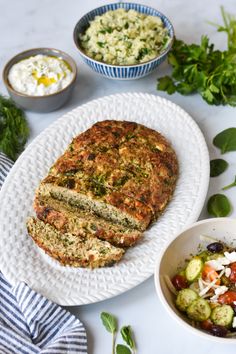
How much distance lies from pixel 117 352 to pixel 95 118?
8.40 feet

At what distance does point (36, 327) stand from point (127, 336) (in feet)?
2.28

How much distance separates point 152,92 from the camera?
629 centimetres

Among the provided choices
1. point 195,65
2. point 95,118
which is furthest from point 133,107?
point 195,65

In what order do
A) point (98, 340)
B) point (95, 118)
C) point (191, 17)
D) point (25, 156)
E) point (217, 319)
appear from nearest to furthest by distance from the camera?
point (217, 319) → point (98, 340) → point (25, 156) → point (95, 118) → point (191, 17)

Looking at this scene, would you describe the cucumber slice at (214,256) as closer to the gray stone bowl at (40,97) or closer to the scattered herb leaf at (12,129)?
the scattered herb leaf at (12,129)

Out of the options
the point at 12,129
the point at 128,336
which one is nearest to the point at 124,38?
the point at 12,129

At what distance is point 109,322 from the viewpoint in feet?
13.6

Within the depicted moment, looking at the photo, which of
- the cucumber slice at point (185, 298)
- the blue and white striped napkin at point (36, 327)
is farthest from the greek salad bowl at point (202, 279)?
the blue and white striped napkin at point (36, 327)

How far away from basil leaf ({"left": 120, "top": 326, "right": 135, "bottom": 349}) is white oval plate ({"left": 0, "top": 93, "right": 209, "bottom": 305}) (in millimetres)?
272

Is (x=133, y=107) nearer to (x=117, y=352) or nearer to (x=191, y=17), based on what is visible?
(x=191, y=17)

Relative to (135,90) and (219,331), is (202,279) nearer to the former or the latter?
(219,331)

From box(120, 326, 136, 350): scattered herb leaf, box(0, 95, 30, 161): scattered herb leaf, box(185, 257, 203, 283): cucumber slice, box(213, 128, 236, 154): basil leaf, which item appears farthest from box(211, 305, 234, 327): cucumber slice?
box(0, 95, 30, 161): scattered herb leaf

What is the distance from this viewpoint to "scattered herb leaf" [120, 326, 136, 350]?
4.02m

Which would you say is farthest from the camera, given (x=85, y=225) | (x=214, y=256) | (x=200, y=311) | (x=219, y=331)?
(x=85, y=225)
